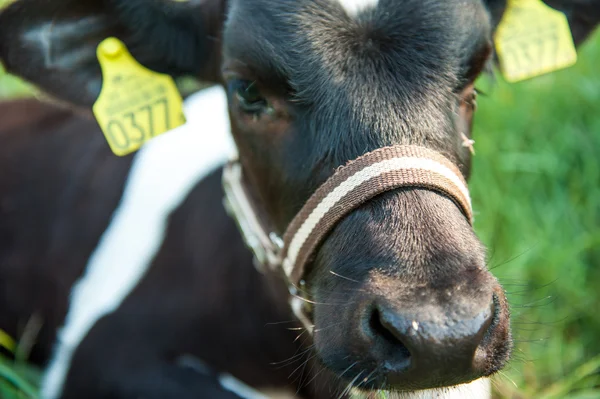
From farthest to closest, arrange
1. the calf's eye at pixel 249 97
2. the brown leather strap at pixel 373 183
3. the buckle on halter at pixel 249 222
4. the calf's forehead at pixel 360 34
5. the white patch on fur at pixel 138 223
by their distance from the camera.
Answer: the white patch on fur at pixel 138 223
the buckle on halter at pixel 249 222
the calf's eye at pixel 249 97
the calf's forehead at pixel 360 34
the brown leather strap at pixel 373 183

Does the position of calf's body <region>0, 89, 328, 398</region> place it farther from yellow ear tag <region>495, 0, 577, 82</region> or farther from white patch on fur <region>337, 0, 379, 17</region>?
yellow ear tag <region>495, 0, 577, 82</region>

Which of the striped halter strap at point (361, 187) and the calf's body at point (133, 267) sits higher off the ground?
the striped halter strap at point (361, 187)

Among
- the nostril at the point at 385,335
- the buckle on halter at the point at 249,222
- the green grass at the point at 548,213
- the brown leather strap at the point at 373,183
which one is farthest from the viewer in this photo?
the green grass at the point at 548,213

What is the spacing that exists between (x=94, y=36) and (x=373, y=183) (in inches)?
58.4

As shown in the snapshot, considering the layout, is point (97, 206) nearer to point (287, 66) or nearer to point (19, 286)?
point (19, 286)

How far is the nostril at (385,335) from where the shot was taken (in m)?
1.79

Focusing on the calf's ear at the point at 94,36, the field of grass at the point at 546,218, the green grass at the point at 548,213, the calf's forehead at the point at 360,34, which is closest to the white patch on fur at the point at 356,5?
the calf's forehead at the point at 360,34

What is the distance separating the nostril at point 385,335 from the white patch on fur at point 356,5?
0.93 m

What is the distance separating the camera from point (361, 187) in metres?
2.00

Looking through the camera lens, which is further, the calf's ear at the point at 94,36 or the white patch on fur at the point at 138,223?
the white patch on fur at the point at 138,223

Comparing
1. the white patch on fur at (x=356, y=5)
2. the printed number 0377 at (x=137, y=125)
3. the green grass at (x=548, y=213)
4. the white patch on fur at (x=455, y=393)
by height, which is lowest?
the green grass at (x=548, y=213)

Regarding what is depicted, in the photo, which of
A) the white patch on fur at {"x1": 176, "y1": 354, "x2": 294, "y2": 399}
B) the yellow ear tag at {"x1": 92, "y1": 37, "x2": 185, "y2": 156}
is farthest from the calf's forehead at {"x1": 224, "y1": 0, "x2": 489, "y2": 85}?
the white patch on fur at {"x1": 176, "y1": 354, "x2": 294, "y2": 399}

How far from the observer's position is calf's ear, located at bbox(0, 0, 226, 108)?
2.72 meters

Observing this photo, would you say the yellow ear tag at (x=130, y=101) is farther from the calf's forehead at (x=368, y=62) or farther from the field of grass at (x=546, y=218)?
the field of grass at (x=546, y=218)
